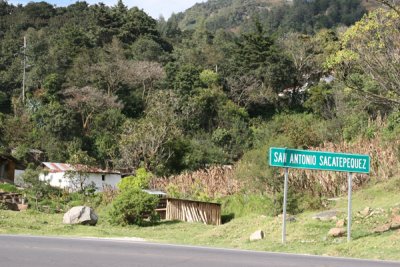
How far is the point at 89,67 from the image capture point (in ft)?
169

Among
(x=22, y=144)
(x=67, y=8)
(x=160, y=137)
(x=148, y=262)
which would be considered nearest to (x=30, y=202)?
(x=160, y=137)

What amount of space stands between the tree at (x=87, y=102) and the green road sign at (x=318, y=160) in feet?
112

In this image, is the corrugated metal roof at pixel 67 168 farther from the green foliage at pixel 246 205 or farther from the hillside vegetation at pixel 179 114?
the green foliage at pixel 246 205

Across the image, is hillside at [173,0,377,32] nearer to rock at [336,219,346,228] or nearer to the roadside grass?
the roadside grass

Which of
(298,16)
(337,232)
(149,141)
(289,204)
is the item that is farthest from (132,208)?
(298,16)

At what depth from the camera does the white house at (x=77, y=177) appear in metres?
36.3

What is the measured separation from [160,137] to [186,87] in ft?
32.6

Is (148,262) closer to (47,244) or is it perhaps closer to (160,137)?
(47,244)

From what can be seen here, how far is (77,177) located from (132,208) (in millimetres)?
14878

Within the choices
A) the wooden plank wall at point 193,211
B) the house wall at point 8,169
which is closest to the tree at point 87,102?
the house wall at point 8,169

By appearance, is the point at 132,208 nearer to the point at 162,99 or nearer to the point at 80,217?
the point at 80,217

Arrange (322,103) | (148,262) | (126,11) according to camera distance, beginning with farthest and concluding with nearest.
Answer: (126,11) → (322,103) → (148,262)

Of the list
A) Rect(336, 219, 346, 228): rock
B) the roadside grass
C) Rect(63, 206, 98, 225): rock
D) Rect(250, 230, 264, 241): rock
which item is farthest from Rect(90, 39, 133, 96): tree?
Rect(336, 219, 346, 228): rock

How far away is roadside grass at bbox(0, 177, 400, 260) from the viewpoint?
1298 centimetres
